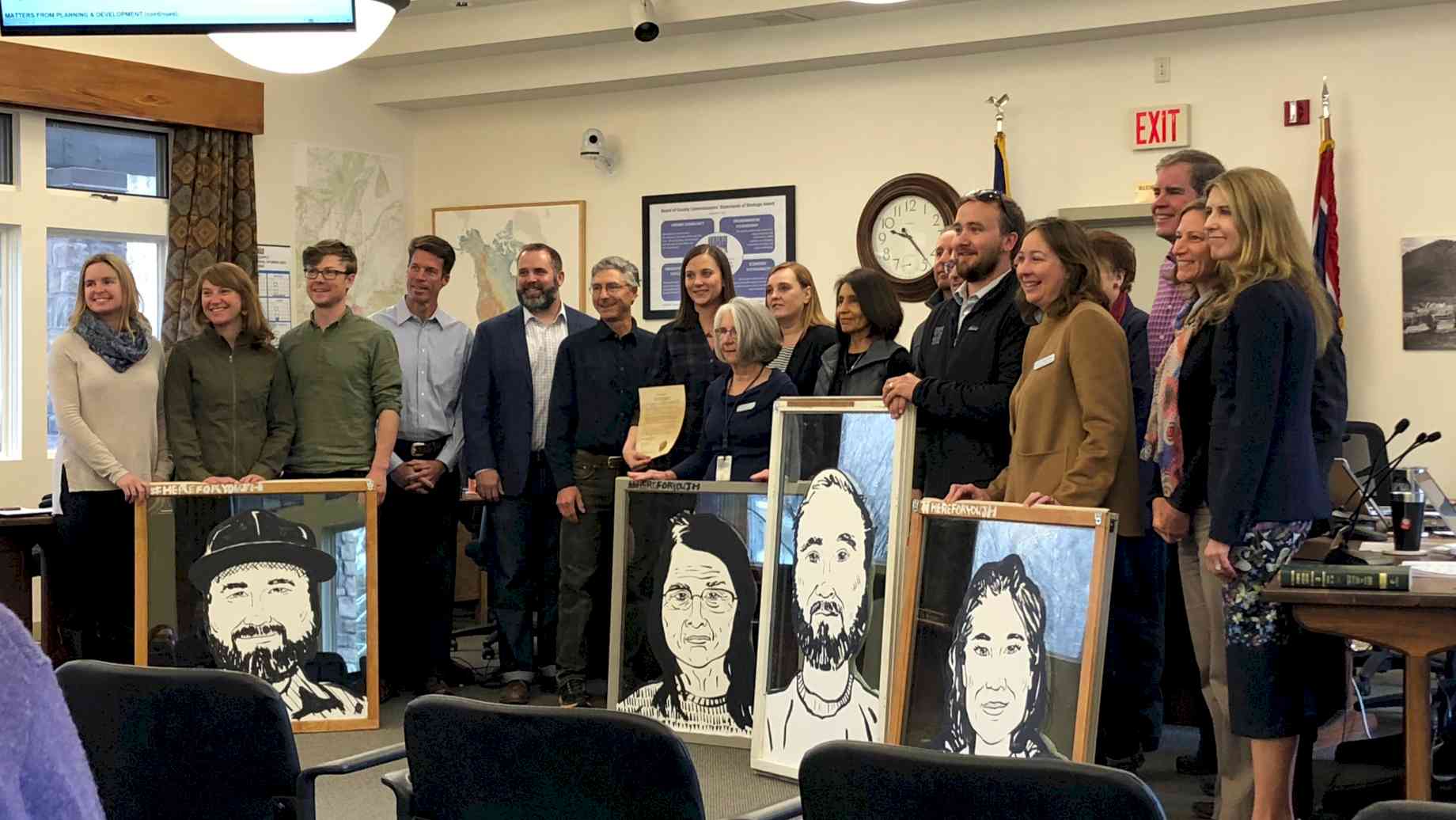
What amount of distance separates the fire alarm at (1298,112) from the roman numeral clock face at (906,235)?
69.3 inches

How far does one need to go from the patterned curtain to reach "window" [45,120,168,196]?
0.43 ft

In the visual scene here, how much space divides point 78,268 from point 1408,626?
6809mm

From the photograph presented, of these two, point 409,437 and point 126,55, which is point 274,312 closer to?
point 126,55

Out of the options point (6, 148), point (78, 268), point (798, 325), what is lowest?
point (798, 325)

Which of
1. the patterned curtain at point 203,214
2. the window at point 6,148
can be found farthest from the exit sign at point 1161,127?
the window at point 6,148

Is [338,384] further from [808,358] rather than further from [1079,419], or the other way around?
[1079,419]

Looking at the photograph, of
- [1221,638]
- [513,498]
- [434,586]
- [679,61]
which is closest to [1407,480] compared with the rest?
[1221,638]

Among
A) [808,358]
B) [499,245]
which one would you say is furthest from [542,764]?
[499,245]

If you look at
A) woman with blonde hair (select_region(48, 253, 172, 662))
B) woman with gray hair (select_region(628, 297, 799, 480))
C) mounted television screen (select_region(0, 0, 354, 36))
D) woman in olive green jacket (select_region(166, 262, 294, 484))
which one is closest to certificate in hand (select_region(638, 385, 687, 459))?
woman with gray hair (select_region(628, 297, 799, 480))

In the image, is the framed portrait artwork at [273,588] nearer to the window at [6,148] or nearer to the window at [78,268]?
the window at [78,268]

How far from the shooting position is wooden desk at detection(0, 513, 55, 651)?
→ 5.72 m

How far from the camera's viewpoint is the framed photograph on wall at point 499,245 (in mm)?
8797

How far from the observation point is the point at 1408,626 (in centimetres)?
300

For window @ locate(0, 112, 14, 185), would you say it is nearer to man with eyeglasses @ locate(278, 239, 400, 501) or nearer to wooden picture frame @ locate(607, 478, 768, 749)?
man with eyeglasses @ locate(278, 239, 400, 501)
